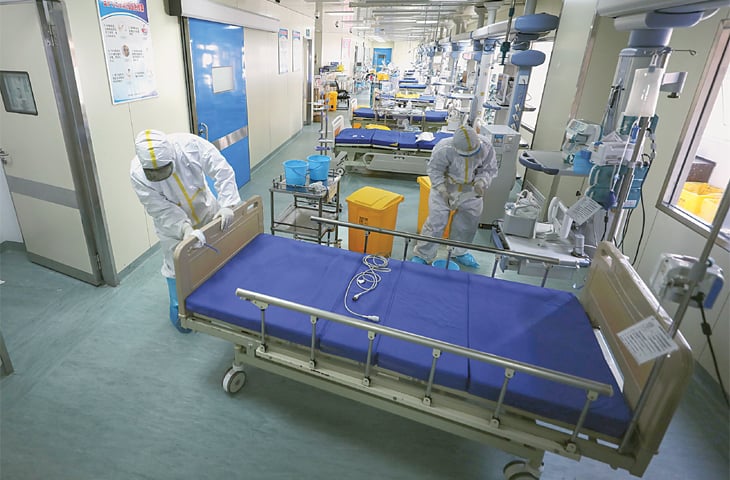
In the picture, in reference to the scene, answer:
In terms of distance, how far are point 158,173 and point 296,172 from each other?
1.42m

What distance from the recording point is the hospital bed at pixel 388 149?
7160mm

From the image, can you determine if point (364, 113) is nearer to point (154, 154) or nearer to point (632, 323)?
point (154, 154)

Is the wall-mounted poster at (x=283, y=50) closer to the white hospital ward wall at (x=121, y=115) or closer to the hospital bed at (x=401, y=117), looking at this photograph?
the hospital bed at (x=401, y=117)

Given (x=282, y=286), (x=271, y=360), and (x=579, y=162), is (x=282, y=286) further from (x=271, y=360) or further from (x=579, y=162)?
(x=579, y=162)

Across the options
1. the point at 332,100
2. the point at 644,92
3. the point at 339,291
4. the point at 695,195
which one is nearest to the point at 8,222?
the point at 339,291

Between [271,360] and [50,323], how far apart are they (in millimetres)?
2349

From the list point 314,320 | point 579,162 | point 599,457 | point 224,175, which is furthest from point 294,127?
point 599,457

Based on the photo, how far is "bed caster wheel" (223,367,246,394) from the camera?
2660mm

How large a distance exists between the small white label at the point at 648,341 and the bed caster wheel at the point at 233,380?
2317mm

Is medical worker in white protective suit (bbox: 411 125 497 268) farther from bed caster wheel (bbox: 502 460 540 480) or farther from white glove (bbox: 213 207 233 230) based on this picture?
bed caster wheel (bbox: 502 460 540 480)

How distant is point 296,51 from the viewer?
9305 mm

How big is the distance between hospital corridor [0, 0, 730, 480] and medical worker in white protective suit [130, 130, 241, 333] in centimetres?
2

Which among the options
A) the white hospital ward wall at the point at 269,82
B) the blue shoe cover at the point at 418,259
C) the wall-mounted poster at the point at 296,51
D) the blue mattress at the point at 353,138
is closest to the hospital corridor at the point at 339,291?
the blue shoe cover at the point at 418,259

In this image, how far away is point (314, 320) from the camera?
207 cm
